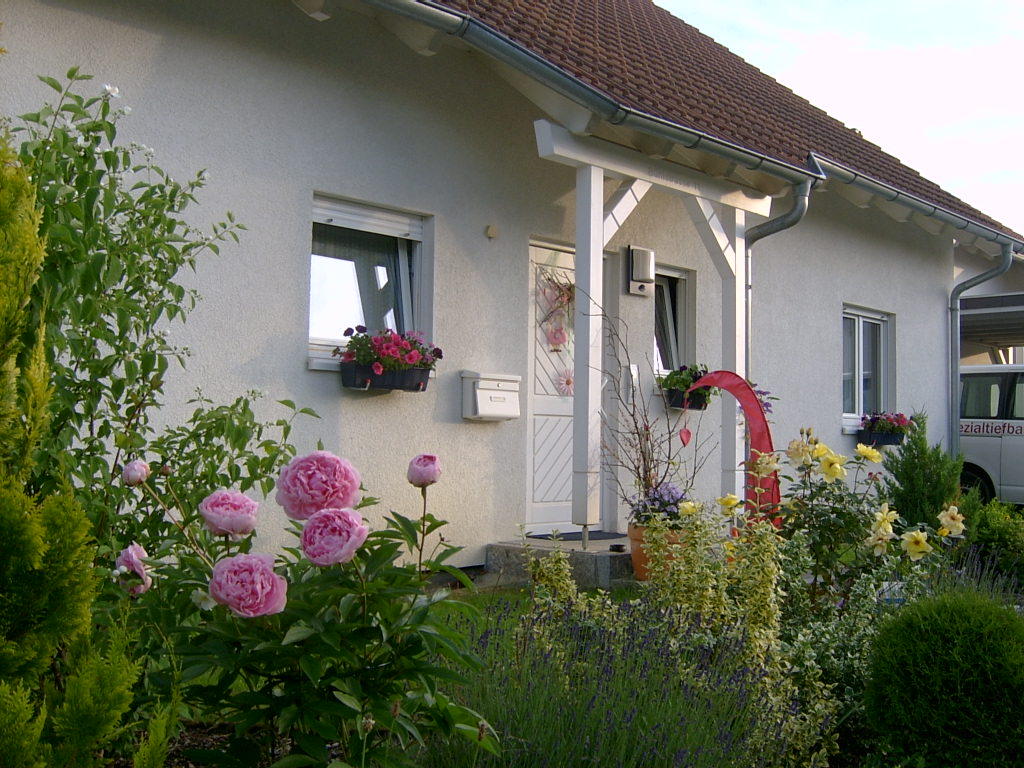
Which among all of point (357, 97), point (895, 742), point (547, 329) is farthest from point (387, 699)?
point (547, 329)

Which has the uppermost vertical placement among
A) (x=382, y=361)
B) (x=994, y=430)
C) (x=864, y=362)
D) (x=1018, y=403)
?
(x=864, y=362)

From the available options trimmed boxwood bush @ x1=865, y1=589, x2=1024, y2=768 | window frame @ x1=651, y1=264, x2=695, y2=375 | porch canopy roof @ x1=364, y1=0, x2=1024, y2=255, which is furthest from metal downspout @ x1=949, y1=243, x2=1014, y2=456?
trimmed boxwood bush @ x1=865, y1=589, x2=1024, y2=768

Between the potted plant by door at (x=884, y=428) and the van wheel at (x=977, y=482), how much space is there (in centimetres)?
296

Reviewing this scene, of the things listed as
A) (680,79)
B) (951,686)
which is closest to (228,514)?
(951,686)

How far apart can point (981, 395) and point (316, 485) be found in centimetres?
1350

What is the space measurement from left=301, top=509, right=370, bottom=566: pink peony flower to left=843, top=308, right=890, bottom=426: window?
33.4 feet

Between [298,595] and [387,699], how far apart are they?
31cm

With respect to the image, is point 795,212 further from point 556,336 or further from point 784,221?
point 556,336

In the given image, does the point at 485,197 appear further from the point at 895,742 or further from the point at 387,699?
the point at 387,699

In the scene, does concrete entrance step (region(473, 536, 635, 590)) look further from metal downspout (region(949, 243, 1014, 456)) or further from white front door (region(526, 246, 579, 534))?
metal downspout (region(949, 243, 1014, 456))

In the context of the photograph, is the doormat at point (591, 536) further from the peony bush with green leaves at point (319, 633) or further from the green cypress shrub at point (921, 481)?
the peony bush with green leaves at point (319, 633)

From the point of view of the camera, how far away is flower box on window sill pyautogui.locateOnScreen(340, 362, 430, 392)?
21.4 ft

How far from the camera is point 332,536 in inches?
84.1

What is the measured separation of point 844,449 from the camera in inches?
445
